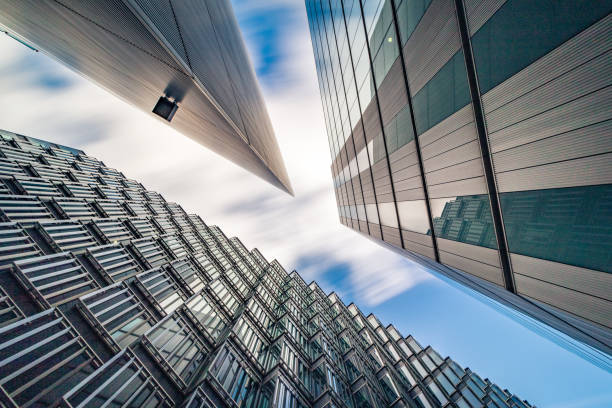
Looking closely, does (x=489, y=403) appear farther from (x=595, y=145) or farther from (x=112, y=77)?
(x=112, y=77)

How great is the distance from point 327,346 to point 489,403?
800 inches

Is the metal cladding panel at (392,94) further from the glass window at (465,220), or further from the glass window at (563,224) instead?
the glass window at (563,224)

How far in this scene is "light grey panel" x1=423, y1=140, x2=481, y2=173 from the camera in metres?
7.74

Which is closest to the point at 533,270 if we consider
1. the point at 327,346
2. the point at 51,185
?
the point at 327,346

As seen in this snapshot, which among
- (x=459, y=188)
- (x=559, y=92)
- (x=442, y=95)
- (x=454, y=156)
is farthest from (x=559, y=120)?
(x=442, y=95)

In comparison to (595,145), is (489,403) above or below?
below

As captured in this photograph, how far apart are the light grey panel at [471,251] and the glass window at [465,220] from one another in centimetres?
16

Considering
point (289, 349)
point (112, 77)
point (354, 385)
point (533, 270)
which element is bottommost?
point (354, 385)

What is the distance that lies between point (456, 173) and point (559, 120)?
11.8 feet

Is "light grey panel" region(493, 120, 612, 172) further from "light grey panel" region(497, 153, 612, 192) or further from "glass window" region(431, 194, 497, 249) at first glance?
"glass window" region(431, 194, 497, 249)

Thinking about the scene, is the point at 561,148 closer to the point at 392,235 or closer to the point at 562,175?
the point at 562,175

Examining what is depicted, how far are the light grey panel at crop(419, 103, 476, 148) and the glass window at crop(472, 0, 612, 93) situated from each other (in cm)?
80

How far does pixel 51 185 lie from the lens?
99.2 ft

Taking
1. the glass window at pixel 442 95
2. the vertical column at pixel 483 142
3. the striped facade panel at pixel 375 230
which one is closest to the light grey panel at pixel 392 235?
the striped facade panel at pixel 375 230
